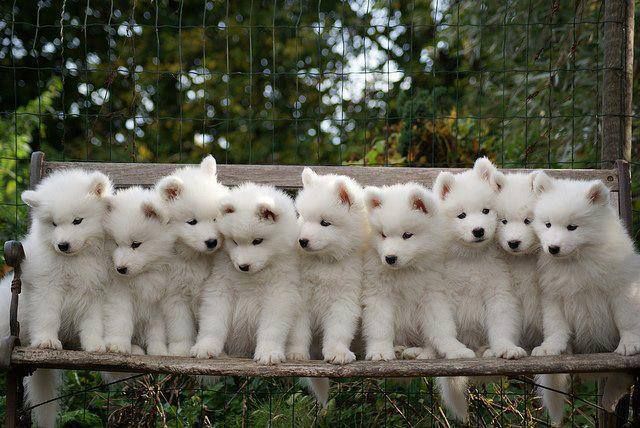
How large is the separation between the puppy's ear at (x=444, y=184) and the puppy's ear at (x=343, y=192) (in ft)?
2.07

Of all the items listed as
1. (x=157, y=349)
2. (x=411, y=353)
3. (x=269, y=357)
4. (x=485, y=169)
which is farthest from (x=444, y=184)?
(x=157, y=349)

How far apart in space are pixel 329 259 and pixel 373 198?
49 centimetres

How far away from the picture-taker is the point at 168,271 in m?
5.17

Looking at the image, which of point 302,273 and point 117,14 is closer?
point 302,273

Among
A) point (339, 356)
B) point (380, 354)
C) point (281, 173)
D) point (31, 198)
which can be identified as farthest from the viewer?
point (281, 173)

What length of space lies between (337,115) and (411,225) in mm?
5862

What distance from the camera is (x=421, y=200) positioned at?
16.6ft

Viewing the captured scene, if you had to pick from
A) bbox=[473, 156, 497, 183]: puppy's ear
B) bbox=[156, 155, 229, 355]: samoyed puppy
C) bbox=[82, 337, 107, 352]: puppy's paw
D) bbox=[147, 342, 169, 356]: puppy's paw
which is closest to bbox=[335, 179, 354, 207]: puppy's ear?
bbox=[156, 155, 229, 355]: samoyed puppy

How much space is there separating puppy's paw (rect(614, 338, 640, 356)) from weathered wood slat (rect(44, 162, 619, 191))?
1624 millimetres

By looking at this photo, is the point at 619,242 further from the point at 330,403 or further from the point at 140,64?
the point at 140,64

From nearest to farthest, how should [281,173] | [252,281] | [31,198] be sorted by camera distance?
[31,198] → [252,281] → [281,173]

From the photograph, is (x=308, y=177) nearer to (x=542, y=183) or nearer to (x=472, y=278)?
(x=472, y=278)

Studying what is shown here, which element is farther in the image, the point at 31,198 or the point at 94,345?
the point at 31,198

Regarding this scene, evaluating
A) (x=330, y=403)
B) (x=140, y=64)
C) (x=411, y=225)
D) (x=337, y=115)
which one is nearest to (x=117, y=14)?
(x=140, y=64)
